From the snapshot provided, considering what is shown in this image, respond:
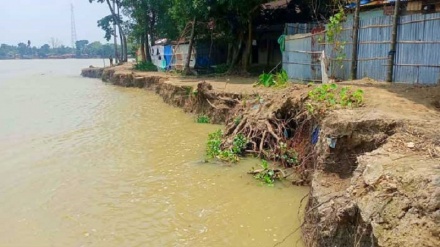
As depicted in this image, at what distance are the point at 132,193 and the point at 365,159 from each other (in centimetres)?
427

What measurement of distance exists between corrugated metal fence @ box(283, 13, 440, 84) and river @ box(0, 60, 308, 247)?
4594mm

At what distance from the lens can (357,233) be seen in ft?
13.2

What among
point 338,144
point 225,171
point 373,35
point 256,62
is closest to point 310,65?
point 373,35

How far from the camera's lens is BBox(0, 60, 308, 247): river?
5.66m

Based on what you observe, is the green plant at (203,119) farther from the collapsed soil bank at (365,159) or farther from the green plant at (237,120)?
the green plant at (237,120)

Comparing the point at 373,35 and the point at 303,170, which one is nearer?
the point at 303,170

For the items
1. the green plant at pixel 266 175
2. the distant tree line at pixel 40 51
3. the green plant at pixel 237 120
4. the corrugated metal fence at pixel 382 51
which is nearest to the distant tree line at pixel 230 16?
the corrugated metal fence at pixel 382 51

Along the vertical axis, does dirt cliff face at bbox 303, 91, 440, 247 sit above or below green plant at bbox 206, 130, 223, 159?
above

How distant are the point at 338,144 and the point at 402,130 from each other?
99cm

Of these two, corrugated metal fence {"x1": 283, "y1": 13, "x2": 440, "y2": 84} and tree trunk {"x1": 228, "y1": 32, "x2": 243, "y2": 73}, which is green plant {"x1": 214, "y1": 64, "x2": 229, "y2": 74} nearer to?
tree trunk {"x1": 228, "y1": 32, "x2": 243, "y2": 73}

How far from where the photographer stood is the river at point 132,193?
5.66m

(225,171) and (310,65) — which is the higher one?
(310,65)

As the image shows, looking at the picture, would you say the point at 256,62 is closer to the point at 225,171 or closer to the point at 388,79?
the point at 388,79

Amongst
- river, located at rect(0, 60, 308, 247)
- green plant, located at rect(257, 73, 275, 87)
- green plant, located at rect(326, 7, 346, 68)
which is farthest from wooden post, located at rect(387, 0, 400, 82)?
river, located at rect(0, 60, 308, 247)
